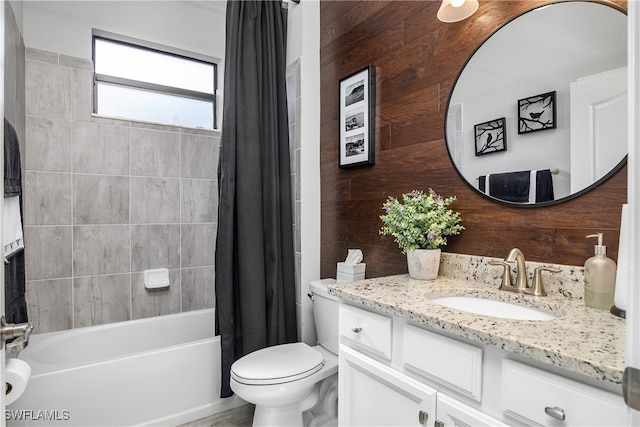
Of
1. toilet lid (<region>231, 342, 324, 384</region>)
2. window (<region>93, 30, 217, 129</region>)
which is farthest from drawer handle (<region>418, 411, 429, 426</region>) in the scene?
window (<region>93, 30, 217, 129</region>)

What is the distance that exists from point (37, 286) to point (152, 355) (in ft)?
3.21

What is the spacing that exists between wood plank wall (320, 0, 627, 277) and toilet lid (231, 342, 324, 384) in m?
0.56

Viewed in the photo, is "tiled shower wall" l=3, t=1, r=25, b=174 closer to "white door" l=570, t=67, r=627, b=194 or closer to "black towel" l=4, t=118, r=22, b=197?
"black towel" l=4, t=118, r=22, b=197

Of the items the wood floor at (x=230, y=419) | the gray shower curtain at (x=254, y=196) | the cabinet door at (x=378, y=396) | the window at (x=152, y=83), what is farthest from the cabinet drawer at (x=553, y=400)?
the window at (x=152, y=83)

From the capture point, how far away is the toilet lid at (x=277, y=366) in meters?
1.55

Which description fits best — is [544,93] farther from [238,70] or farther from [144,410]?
[144,410]

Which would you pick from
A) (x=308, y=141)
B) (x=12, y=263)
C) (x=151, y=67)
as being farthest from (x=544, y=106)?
(x=151, y=67)

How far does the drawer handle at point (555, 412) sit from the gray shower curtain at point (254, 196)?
1591 millimetres

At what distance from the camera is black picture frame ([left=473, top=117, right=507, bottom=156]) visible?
133 cm

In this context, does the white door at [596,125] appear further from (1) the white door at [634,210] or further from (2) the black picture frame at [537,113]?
(1) the white door at [634,210]

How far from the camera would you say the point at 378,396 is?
3.72 feet

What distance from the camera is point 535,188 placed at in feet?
4.03

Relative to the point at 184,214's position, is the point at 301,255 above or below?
below

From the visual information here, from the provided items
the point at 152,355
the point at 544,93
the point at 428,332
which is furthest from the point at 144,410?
the point at 544,93
